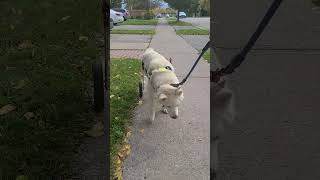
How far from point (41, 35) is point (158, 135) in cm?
234

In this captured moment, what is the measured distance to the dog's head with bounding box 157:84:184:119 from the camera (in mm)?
4629

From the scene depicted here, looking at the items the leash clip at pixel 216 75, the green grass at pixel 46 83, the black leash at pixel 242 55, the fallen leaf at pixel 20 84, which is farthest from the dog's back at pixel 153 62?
the leash clip at pixel 216 75

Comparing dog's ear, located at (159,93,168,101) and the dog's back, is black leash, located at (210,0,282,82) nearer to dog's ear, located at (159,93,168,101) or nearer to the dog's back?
dog's ear, located at (159,93,168,101)

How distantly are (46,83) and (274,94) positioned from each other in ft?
8.02

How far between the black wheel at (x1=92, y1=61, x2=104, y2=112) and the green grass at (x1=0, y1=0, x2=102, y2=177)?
29 cm

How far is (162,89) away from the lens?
4.71 metres

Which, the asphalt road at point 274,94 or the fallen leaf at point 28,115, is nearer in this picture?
the asphalt road at point 274,94

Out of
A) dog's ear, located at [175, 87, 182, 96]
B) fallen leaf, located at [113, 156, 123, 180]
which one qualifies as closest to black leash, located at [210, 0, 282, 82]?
fallen leaf, located at [113, 156, 123, 180]

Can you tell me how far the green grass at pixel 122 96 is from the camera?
4.09m

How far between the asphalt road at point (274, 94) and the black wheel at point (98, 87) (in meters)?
0.76

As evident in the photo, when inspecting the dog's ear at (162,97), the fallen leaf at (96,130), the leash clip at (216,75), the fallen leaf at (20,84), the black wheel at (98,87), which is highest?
the leash clip at (216,75)

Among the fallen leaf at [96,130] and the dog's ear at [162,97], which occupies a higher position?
the dog's ear at [162,97]

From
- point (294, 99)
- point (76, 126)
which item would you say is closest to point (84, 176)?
point (76, 126)

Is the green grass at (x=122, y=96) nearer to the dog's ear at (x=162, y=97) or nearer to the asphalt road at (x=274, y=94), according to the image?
the dog's ear at (x=162, y=97)
